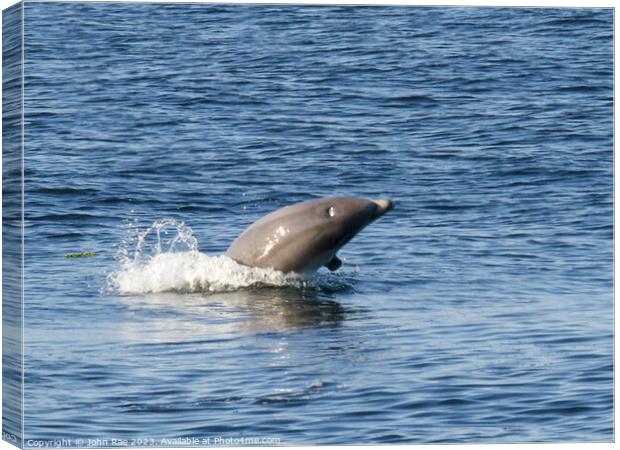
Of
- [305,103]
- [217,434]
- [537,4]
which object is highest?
[537,4]

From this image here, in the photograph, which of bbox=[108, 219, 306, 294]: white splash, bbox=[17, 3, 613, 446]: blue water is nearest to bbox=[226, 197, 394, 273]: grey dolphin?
bbox=[108, 219, 306, 294]: white splash

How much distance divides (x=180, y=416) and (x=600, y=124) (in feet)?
24.0

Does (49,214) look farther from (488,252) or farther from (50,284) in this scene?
(488,252)

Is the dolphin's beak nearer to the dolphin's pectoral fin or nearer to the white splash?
the dolphin's pectoral fin

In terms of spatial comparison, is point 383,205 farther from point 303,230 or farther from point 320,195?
point 320,195

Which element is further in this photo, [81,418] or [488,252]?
[488,252]

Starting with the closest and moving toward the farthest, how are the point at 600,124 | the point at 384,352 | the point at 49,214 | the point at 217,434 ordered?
the point at 217,434
the point at 384,352
the point at 600,124
the point at 49,214

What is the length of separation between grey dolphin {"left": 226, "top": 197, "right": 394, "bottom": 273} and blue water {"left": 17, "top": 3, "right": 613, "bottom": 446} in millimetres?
586

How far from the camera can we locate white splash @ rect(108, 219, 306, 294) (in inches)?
930

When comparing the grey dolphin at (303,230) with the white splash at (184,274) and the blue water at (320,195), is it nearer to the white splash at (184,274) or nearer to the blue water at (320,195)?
the white splash at (184,274)

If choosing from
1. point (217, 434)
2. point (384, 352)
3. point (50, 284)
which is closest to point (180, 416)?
point (217, 434)

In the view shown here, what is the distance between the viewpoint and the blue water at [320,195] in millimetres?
18312

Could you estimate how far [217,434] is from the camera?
57.6 feet

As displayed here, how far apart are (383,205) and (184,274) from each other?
2.97m
